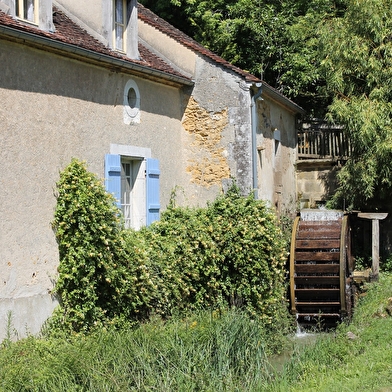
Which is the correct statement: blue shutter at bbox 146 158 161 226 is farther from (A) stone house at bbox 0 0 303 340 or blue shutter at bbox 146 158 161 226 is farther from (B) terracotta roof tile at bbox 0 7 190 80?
(B) terracotta roof tile at bbox 0 7 190 80

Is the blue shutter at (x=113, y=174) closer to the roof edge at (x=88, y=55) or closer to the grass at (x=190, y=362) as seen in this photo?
the roof edge at (x=88, y=55)

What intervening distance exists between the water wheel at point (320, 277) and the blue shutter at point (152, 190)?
3.04 m

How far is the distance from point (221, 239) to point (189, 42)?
4.33 m

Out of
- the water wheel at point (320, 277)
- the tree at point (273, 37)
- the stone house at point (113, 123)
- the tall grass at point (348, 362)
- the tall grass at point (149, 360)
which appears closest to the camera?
the tall grass at point (149, 360)

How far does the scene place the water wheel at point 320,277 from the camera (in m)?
12.7

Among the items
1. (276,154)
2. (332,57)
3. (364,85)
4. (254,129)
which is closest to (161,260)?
(254,129)

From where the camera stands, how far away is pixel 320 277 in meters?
12.8

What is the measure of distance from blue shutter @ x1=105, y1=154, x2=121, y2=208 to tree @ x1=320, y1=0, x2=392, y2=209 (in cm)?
558

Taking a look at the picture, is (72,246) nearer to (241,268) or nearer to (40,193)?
(40,193)

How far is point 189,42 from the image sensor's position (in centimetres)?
1317

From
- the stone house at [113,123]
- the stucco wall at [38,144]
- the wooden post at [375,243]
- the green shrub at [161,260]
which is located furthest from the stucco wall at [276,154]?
the stucco wall at [38,144]

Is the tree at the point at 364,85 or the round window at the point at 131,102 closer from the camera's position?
the round window at the point at 131,102

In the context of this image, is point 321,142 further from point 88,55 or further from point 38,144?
point 38,144

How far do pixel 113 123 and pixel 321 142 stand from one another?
768 cm
